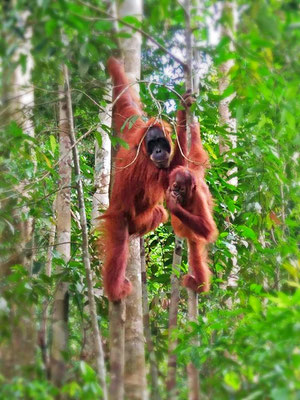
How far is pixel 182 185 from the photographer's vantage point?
457 cm

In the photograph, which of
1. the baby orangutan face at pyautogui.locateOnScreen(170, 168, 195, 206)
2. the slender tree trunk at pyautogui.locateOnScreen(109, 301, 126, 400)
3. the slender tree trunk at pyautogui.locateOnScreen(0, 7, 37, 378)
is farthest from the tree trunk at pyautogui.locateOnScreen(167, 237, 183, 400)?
the slender tree trunk at pyautogui.locateOnScreen(0, 7, 37, 378)

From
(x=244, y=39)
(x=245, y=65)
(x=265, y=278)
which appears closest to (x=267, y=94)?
(x=245, y=65)

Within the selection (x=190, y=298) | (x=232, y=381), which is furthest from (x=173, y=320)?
(x=232, y=381)

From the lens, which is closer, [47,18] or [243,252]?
[47,18]

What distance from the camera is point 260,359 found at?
2.16m

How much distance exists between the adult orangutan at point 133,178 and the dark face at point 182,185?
0.24 meters

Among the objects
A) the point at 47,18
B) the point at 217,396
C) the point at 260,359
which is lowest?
the point at 217,396

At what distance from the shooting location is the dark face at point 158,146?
4.63 meters

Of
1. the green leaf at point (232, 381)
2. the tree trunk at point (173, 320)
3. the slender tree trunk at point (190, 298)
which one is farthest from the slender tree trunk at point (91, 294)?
the green leaf at point (232, 381)

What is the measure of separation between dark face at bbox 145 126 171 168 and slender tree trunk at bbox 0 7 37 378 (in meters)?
1.18

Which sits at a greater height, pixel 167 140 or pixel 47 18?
pixel 167 140

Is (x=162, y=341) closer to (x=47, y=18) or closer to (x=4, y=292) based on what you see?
(x=4, y=292)

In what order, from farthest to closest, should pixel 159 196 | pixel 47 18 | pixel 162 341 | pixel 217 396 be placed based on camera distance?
1. pixel 159 196
2. pixel 162 341
3. pixel 47 18
4. pixel 217 396

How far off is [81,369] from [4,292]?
110cm
